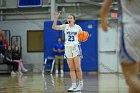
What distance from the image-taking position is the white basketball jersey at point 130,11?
9.95 feet

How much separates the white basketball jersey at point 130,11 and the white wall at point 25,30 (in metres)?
17.9

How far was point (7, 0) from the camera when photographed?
2191 centimetres

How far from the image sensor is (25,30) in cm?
2114

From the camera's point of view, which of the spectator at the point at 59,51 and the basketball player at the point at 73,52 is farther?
the spectator at the point at 59,51

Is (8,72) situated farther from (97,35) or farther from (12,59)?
(97,35)

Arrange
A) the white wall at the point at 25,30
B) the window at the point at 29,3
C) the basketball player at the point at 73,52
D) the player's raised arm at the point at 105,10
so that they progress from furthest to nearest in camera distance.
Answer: the window at the point at 29,3 → the white wall at the point at 25,30 → the basketball player at the point at 73,52 → the player's raised arm at the point at 105,10

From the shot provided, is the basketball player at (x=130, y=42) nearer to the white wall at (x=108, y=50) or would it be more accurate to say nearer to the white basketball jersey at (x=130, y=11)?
the white basketball jersey at (x=130, y=11)

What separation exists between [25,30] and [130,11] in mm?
18330

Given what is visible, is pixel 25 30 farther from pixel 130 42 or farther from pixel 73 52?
pixel 130 42

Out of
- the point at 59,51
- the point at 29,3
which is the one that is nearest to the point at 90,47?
the point at 59,51

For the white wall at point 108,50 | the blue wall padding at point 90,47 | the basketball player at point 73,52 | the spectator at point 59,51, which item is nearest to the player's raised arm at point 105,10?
the basketball player at point 73,52

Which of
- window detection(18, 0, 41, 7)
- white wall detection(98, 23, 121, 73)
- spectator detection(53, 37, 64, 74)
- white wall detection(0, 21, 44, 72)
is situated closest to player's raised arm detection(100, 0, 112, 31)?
spectator detection(53, 37, 64, 74)

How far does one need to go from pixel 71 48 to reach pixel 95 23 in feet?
35.1

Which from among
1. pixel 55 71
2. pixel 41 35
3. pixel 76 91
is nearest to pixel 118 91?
pixel 76 91
